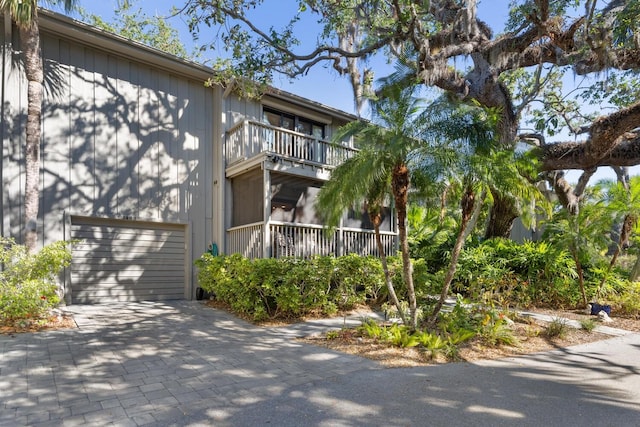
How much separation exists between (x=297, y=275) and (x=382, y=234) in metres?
4.98

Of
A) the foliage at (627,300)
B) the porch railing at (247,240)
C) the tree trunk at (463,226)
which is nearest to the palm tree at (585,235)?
the foliage at (627,300)

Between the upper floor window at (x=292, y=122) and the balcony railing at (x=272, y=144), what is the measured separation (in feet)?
4.08

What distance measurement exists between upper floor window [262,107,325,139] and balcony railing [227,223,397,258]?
3.52 meters

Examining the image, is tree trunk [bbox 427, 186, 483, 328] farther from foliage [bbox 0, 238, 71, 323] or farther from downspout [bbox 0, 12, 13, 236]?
downspout [bbox 0, 12, 13, 236]

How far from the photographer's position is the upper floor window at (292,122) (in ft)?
39.4

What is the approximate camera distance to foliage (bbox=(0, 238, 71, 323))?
21.0 feet

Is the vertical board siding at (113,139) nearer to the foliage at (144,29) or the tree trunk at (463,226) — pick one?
→ the tree trunk at (463,226)

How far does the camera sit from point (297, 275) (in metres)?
7.80

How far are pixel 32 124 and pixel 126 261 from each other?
3.79m

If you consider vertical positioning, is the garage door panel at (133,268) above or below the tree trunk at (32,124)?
below

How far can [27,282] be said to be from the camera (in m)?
6.52

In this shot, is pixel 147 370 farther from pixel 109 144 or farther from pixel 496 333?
pixel 109 144

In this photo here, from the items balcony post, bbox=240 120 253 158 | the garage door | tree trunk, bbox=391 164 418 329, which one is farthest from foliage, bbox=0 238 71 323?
tree trunk, bbox=391 164 418 329

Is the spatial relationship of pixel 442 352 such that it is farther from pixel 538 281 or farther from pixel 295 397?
pixel 538 281
